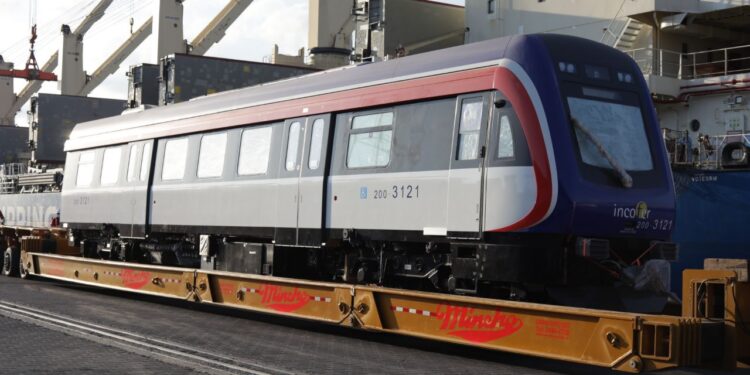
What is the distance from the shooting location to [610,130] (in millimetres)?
11836

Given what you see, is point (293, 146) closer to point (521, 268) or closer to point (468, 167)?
point (468, 167)

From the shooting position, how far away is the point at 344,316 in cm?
1277

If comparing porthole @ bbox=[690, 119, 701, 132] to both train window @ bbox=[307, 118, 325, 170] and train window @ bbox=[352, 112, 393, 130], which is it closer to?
train window @ bbox=[307, 118, 325, 170]

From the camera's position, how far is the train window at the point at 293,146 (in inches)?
573

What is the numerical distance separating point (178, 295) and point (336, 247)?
145 inches

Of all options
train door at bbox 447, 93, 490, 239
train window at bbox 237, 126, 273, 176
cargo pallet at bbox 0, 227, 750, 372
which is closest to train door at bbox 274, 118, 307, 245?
train window at bbox 237, 126, 273, 176

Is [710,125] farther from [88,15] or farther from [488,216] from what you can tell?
[88,15]

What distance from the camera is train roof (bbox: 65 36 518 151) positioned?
12.1 metres

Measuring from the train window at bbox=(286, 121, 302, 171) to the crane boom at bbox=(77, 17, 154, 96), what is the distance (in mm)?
77303

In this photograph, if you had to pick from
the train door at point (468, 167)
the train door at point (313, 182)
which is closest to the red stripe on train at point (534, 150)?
the train door at point (468, 167)

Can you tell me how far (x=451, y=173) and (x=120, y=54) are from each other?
82.8 metres

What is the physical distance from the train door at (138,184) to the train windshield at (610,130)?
9.34m

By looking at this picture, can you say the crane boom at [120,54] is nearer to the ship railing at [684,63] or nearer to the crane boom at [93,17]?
the crane boom at [93,17]

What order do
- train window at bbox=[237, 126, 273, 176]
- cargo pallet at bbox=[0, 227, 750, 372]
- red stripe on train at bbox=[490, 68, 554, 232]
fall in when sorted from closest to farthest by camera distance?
1. cargo pallet at bbox=[0, 227, 750, 372]
2. red stripe on train at bbox=[490, 68, 554, 232]
3. train window at bbox=[237, 126, 273, 176]
